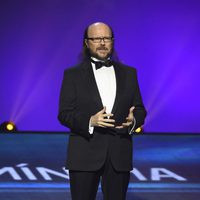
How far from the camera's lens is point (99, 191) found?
399 centimetres

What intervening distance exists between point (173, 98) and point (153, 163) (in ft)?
6.62

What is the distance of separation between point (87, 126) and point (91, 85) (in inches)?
6.9

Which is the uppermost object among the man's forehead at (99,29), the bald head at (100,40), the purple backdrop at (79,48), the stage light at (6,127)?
the man's forehead at (99,29)

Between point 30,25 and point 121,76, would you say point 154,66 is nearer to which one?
point 30,25

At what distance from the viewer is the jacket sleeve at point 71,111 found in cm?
234

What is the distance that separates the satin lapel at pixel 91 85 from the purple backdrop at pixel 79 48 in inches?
170

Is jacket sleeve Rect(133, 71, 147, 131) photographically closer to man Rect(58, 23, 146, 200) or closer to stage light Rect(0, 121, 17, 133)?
man Rect(58, 23, 146, 200)

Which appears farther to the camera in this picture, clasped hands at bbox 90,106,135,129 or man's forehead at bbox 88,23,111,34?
man's forehead at bbox 88,23,111,34

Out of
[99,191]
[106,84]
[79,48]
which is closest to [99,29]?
[106,84]

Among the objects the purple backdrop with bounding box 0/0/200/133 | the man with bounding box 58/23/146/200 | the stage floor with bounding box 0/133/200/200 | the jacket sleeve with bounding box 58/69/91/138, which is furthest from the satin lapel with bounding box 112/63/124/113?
the purple backdrop with bounding box 0/0/200/133

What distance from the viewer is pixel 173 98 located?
6.87 m

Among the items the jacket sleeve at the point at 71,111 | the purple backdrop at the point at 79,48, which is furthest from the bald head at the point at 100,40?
the purple backdrop at the point at 79,48

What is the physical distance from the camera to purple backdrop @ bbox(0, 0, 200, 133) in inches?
266

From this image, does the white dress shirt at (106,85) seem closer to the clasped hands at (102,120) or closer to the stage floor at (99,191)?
the clasped hands at (102,120)
